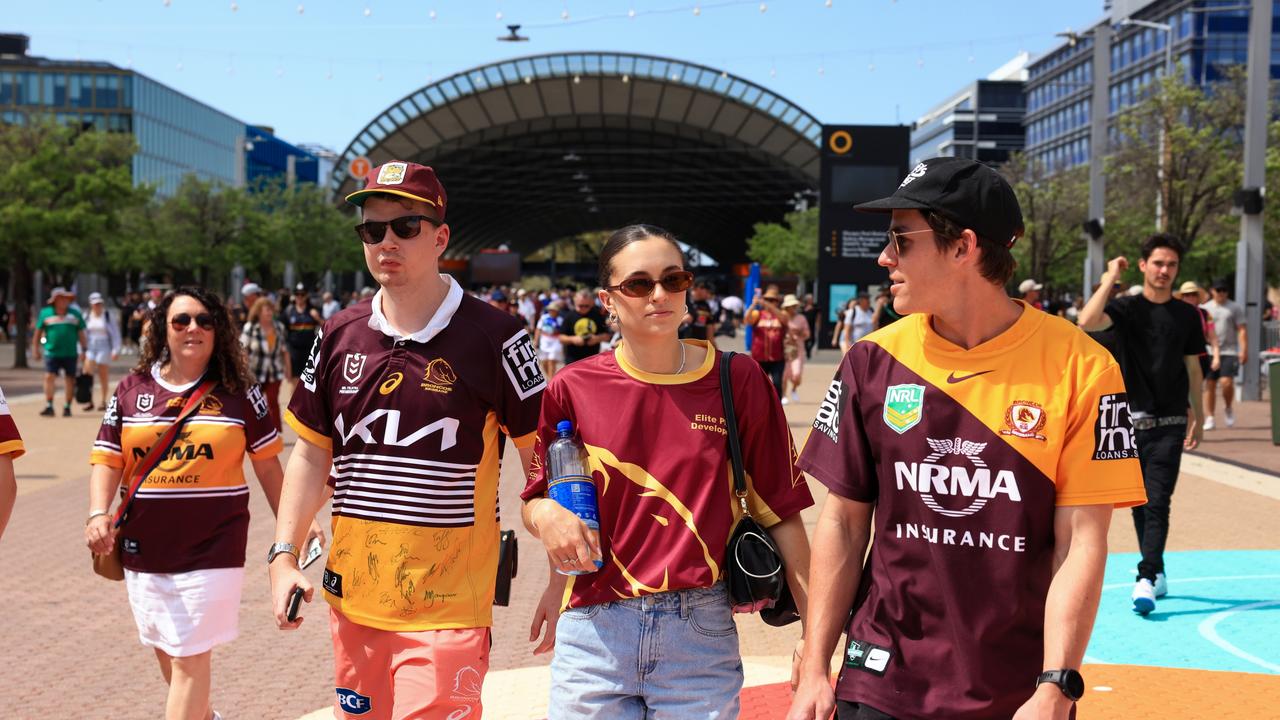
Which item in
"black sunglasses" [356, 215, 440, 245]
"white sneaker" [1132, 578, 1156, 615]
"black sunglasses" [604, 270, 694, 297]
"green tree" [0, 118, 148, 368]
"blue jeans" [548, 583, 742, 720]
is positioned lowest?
"white sneaker" [1132, 578, 1156, 615]

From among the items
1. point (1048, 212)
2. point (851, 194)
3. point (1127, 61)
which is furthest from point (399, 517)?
point (1127, 61)

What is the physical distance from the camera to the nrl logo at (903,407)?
9.07 feet

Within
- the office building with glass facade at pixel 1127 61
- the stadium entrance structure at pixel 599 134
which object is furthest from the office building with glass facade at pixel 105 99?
the office building with glass facade at pixel 1127 61

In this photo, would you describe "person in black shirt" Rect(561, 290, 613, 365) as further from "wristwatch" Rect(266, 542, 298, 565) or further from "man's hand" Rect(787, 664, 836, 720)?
"man's hand" Rect(787, 664, 836, 720)

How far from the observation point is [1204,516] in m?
11.3

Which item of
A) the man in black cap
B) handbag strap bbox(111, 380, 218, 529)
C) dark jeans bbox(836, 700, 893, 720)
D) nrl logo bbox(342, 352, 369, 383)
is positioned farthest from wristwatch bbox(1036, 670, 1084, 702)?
handbag strap bbox(111, 380, 218, 529)

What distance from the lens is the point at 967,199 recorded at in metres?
2.75

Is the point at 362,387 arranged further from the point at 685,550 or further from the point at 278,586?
the point at 685,550

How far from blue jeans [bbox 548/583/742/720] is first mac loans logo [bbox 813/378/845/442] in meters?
0.58

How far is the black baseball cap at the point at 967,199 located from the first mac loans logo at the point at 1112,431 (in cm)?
39

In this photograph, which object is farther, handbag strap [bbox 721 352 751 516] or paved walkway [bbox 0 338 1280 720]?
paved walkway [bbox 0 338 1280 720]

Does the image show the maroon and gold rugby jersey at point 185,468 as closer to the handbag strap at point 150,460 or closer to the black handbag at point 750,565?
the handbag strap at point 150,460

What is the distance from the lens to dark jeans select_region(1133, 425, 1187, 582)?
7531 millimetres

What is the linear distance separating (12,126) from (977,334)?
1410 inches
